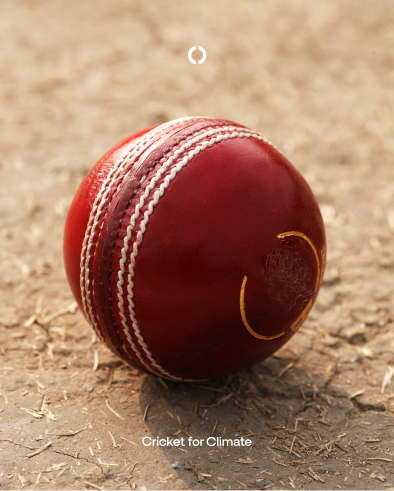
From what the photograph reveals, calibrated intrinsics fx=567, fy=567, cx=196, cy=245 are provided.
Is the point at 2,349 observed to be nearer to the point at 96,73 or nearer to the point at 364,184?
the point at 364,184

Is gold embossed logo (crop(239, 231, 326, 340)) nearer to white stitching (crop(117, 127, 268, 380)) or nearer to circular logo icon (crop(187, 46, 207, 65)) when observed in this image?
white stitching (crop(117, 127, 268, 380))

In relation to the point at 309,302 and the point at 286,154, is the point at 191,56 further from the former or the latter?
the point at 309,302

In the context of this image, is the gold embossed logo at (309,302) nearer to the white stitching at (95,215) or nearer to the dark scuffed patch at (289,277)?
the dark scuffed patch at (289,277)

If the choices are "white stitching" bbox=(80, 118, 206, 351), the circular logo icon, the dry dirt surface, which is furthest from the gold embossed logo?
the circular logo icon

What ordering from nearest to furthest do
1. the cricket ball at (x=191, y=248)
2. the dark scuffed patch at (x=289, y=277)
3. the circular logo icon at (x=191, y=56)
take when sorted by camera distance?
the cricket ball at (x=191, y=248), the dark scuffed patch at (x=289, y=277), the circular logo icon at (x=191, y=56)

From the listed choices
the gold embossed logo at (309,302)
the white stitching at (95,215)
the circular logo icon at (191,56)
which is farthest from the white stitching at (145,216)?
the circular logo icon at (191,56)

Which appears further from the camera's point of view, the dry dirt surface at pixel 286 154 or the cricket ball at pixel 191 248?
the dry dirt surface at pixel 286 154

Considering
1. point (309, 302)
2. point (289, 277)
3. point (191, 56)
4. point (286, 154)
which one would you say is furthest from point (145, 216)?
point (191, 56)

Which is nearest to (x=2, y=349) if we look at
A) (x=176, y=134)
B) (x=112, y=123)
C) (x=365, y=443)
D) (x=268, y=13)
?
(x=176, y=134)
